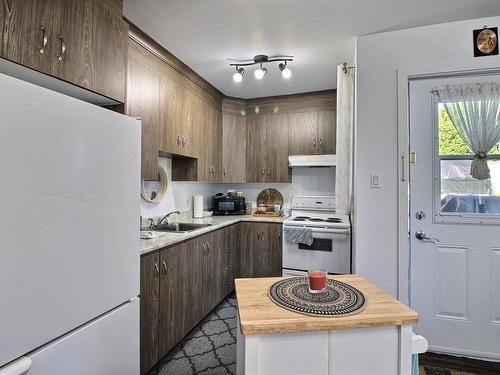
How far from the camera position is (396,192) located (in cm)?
199

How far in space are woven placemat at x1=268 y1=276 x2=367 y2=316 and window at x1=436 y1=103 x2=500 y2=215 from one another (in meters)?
1.35

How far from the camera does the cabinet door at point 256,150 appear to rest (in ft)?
11.6

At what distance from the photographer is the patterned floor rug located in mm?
1869

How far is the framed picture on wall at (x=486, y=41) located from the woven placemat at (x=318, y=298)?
196 cm

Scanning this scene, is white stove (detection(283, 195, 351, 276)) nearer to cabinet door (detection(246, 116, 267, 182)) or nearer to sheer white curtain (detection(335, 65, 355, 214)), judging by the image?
sheer white curtain (detection(335, 65, 355, 214))

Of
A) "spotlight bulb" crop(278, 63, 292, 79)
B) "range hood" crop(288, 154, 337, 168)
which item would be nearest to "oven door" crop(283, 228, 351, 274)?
"range hood" crop(288, 154, 337, 168)

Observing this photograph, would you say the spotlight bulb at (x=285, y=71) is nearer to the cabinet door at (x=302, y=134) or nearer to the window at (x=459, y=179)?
the cabinet door at (x=302, y=134)

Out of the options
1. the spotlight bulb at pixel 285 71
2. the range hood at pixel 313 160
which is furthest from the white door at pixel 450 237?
the range hood at pixel 313 160

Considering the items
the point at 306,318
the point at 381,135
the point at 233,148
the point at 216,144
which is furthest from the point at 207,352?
the point at 233,148

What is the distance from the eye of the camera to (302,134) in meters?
3.40

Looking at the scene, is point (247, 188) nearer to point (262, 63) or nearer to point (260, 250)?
point (260, 250)

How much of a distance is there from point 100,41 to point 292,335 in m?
1.70

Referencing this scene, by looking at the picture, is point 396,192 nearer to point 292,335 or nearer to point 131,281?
point 292,335

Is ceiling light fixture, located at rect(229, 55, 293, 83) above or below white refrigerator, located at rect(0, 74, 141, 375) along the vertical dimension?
above
